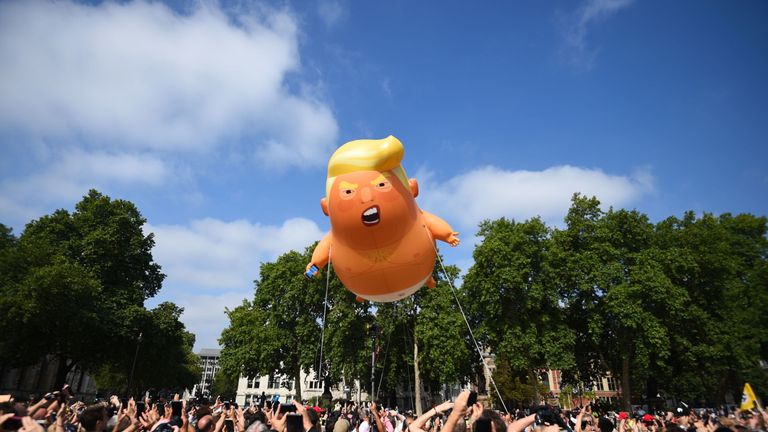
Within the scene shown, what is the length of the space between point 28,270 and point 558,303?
3229 cm

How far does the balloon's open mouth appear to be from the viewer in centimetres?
807

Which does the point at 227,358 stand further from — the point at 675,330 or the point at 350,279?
the point at 675,330

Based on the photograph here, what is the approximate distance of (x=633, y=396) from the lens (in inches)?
2126

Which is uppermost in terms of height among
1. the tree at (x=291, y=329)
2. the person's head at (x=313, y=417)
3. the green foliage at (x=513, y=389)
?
the tree at (x=291, y=329)

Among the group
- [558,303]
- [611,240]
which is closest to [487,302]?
[558,303]

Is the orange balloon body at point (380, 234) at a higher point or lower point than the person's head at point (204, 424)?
higher

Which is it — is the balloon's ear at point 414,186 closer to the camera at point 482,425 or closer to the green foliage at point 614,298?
the camera at point 482,425

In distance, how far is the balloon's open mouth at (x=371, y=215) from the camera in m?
A: 8.07

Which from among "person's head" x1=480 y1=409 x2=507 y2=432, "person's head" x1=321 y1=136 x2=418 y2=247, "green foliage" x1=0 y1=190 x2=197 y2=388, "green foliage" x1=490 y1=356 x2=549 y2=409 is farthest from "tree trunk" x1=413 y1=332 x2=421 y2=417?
"person's head" x1=480 y1=409 x2=507 y2=432

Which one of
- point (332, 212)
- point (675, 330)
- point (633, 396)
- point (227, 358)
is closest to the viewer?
point (332, 212)

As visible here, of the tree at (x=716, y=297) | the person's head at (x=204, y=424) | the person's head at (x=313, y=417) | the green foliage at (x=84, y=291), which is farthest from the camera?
the tree at (x=716, y=297)

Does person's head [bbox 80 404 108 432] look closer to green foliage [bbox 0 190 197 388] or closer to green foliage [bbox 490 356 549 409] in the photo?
green foliage [bbox 0 190 197 388]

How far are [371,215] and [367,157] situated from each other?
1215 mm

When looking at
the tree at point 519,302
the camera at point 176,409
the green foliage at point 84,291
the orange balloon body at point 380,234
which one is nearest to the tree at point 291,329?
the green foliage at point 84,291
